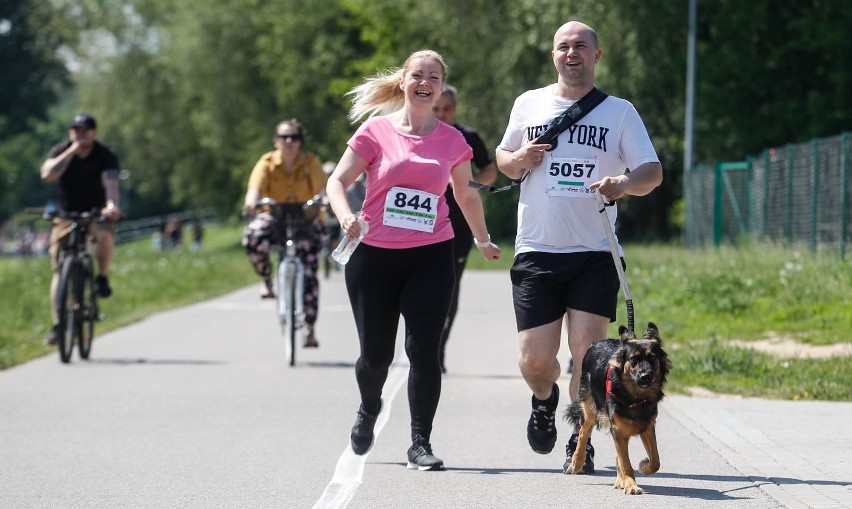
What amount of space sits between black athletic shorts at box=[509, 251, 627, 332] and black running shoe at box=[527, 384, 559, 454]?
42cm

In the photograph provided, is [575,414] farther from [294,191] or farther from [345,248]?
[294,191]

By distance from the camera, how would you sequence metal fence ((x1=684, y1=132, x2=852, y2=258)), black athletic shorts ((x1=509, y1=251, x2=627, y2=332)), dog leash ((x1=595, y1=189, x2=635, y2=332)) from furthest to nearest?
metal fence ((x1=684, y1=132, x2=852, y2=258)) < black athletic shorts ((x1=509, y1=251, x2=627, y2=332)) < dog leash ((x1=595, y1=189, x2=635, y2=332))

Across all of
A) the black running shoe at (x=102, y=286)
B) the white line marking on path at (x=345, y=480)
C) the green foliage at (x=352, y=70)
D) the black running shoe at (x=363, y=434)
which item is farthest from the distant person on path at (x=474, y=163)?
the green foliage at (x=352, y=70)

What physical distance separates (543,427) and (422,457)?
61 cm

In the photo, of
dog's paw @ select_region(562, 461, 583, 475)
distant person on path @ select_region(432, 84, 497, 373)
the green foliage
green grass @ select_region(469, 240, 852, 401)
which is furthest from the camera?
the green foliage

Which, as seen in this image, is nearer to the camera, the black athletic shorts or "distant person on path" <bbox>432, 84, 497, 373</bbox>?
the black athletic shorts

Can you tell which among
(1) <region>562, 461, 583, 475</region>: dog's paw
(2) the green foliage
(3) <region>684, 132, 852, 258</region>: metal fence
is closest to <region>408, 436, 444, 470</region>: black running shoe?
(1) <region>562, 461, 583, 475</region>: dog's paw

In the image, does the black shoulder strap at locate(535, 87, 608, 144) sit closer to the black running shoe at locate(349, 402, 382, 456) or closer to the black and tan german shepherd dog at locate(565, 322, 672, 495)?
the black and tan german shepherd dog at locate(565, 322, 672, 495)

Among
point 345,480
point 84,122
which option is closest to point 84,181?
point 84,122

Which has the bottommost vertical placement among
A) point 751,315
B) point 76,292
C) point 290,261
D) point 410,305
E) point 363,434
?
point 751,315

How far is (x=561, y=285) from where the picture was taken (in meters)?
7.55

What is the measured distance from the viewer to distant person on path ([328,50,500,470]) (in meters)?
7.58

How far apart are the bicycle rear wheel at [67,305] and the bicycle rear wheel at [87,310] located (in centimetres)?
10

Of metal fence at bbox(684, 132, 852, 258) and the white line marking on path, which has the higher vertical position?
metal fence at bbox(684, 132, 852, 258)
